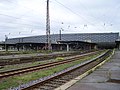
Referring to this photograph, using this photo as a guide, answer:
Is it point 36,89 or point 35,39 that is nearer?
point 36,89

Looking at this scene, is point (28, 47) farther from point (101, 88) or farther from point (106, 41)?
point (101, 88)

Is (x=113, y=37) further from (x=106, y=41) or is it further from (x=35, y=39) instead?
(x=35, y=39)

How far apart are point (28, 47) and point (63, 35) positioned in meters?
48.2

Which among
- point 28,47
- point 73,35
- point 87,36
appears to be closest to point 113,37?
point 87,36

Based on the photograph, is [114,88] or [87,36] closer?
[114,88]

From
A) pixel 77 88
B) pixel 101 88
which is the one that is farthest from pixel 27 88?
pixel 101 88

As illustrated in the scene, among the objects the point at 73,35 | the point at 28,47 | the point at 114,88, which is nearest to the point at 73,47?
the point at 28,47

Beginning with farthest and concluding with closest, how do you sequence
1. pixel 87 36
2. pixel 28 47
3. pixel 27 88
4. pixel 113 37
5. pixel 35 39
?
pixel 35 39 → pixel 87 36 → pixel 113 37 → pixel 28 47 → pixel 27 88

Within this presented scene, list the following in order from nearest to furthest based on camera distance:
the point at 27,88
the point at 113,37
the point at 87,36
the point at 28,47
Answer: the point at 27,88 < the point at 28,47 < the point at 113,37 < the point at 87,36

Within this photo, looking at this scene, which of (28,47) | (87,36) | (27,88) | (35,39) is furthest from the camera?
A: (35,39)

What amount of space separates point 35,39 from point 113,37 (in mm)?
59162

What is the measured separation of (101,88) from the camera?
365 inches

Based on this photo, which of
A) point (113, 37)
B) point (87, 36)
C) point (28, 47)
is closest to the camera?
point (28, 47)

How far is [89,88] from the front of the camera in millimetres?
9242
